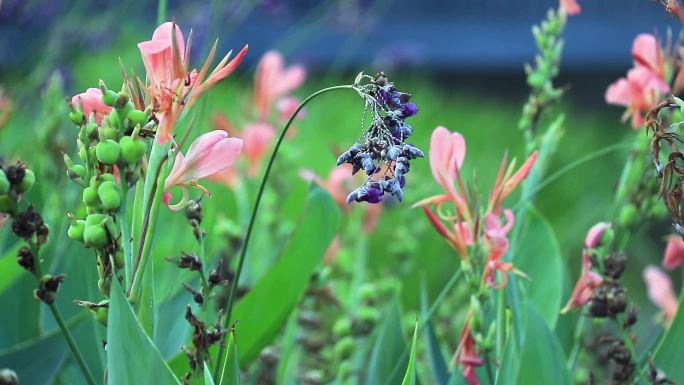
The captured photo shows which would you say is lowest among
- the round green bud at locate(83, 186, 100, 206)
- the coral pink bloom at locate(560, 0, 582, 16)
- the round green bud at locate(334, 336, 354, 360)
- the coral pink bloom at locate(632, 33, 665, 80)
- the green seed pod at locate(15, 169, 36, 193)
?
the round green bud at locate(334, 336, 354, 360)

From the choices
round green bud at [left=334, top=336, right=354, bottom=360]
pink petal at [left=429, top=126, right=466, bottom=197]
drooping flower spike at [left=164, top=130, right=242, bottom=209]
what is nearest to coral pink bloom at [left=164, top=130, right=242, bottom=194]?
drooping flower spike at [left=164, top=130, right=242, bottom=209]

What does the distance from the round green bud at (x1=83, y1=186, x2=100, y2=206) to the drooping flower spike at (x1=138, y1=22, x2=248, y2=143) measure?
6 cm

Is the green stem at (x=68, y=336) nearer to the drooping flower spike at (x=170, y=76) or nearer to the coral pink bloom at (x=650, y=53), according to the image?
the drooping flower spike at (x=170, y=76)

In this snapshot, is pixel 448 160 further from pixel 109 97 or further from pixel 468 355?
pixel 109 97

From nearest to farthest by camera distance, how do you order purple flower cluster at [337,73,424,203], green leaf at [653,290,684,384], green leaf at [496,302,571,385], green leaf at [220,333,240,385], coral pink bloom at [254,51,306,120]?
purple flower cluster at [337,73,424,203]
green leaf at [220,333,240,385]
green leaf at [496,302,571,385]
green leaf at [653,290,684,384]
coral pink bloom at [254,51,306,120]

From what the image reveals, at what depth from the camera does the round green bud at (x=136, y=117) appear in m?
0.71

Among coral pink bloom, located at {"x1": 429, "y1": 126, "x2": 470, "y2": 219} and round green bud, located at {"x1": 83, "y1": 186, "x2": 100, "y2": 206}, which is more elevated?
coral pink bloom, located at {"x1": 429, "y1": 126, "x2": 470, "y2": 219}

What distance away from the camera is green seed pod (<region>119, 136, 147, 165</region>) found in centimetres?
70

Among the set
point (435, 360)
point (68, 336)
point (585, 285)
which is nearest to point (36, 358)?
Answer: point (68, 336)

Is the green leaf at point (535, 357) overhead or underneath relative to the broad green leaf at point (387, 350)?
underneath

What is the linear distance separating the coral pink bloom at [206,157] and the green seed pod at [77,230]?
0.24ft

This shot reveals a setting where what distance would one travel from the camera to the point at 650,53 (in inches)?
43.6

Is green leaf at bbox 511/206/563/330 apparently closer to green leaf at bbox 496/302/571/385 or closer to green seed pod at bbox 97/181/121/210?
green leaf at bbox 496/302/571/385

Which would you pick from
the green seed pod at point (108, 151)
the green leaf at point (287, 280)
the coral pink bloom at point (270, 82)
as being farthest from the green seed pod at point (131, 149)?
the coral pink bloom at point (270, 82)
